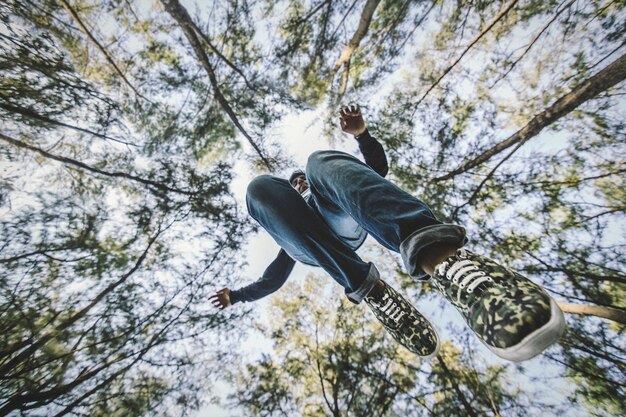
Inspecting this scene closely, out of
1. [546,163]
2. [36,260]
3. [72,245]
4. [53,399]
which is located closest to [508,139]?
[546,163]

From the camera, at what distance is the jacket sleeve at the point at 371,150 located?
1412 mm

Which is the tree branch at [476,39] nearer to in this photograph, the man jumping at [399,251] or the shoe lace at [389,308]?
the man jumping at [399,251]

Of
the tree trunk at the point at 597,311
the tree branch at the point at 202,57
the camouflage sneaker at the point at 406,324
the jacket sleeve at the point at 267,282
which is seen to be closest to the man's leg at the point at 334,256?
the camouflage sneaker at the point at 406,324

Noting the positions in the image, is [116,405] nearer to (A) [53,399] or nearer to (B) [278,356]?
(A) [53,399]

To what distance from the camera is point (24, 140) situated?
2244 millimetres

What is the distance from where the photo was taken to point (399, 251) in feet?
2.47

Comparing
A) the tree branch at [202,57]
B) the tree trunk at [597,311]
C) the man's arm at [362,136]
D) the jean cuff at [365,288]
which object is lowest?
the tree trunk at [597,311]

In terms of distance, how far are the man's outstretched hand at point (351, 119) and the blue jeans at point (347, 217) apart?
35 centimetres

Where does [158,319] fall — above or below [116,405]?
above

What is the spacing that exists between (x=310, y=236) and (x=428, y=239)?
1.55 ft

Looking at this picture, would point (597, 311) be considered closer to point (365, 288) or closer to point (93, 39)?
point (365, 288)

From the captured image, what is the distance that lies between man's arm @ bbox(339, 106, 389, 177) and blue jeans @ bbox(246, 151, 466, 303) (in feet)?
1.17

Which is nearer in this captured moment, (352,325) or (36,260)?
(36,260)

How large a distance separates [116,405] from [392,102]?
4.02 m
